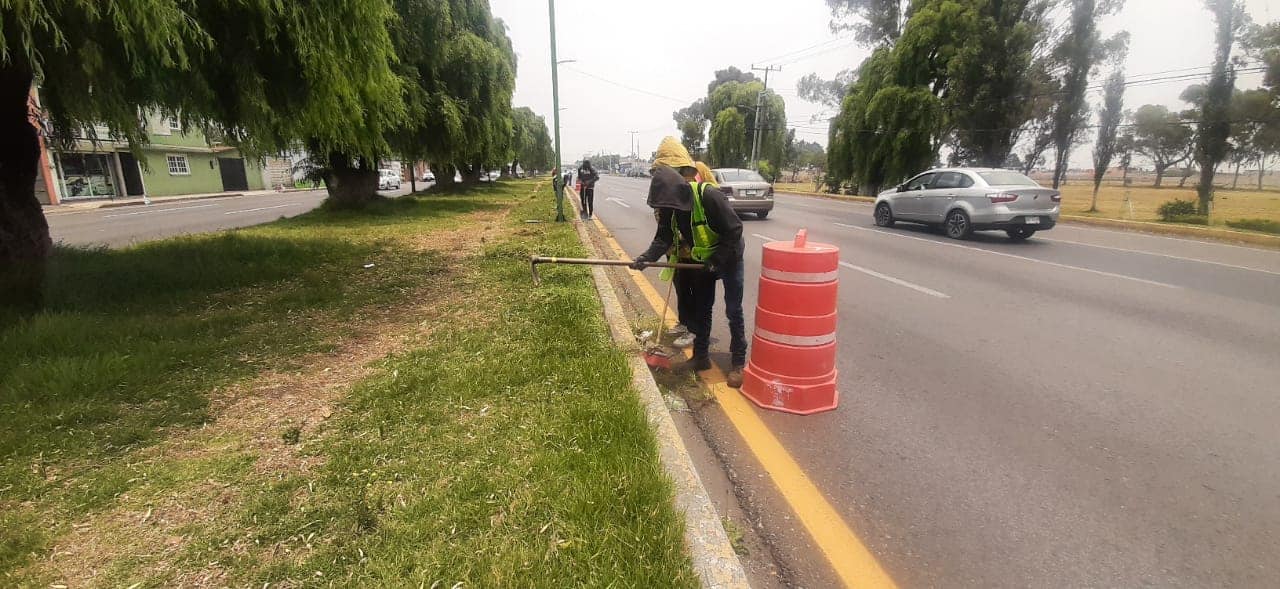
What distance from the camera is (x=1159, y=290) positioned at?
6926mm

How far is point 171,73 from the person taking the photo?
4566 mm

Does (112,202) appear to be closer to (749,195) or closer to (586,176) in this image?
(586,176)

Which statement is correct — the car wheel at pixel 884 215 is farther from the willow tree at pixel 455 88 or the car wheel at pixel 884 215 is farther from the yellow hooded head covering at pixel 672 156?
the yellow hooded head covering at pixel 672 156

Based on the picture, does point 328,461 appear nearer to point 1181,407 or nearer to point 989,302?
point 1181,407

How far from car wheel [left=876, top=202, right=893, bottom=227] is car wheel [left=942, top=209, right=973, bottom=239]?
6.35 feet

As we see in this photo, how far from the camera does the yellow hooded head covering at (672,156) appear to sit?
3.72m

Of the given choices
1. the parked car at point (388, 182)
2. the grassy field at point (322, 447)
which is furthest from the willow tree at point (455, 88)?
the parked car at point (388, 182)

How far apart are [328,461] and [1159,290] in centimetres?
909

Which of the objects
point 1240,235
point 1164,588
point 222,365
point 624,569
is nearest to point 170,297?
point 222,365

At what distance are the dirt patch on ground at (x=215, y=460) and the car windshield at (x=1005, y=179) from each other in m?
11.1

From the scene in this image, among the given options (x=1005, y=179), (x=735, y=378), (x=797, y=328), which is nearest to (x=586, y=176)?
(x=1005, y=179)

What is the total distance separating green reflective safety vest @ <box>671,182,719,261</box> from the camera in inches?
145

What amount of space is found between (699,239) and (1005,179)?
399 inches

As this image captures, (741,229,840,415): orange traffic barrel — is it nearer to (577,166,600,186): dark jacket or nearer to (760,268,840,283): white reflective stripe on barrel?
(760,268,840,283): white reflective stripe on barrel
